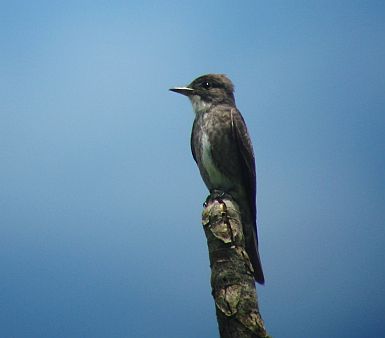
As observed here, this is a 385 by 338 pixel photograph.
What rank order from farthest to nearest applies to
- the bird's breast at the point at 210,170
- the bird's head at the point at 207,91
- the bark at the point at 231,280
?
the bird's head at the point at 207,91
the bird's breast at the point at 210,170
the bark at the point at 231,280

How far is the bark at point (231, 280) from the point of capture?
4453 mm

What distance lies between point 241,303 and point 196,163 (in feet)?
17.5

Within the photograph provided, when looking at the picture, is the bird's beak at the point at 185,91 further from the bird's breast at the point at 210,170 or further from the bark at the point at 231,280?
the bark at the point at 231,280

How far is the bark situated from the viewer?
4.45 m

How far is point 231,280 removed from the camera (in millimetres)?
4617

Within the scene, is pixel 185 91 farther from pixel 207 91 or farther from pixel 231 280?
pixel 231 280

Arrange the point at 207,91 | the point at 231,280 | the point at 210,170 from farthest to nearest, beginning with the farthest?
the point at 207,91
the point at 210,170
the point at 231,280

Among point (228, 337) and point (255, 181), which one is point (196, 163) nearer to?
point (255, 181)

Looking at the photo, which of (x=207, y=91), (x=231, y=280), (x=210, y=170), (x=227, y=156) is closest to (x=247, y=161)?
(x=227, y=156)

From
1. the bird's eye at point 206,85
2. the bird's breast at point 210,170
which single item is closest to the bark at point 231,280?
the bird's breast at point 210,170

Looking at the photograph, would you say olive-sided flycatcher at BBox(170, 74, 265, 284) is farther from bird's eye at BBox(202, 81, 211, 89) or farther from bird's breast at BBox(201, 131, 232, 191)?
bird's eye at BBox(202, 81, 211, 89)

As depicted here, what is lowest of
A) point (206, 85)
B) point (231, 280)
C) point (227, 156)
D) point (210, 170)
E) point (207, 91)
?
point (231, 280)

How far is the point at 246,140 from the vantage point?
9141mm

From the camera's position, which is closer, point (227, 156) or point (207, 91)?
point (227, 156)
